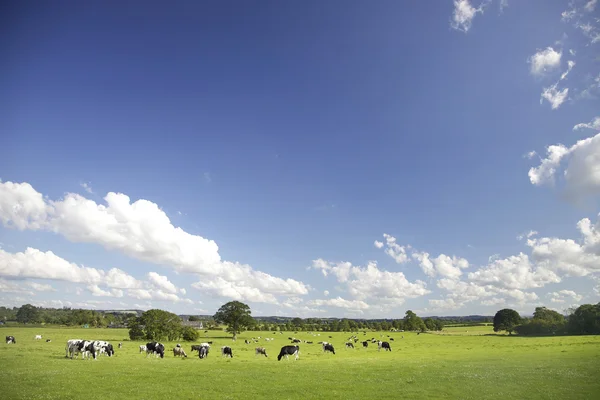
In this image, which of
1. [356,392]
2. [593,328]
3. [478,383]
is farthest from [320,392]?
[593,328]

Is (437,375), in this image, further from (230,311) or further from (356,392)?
(230,311)

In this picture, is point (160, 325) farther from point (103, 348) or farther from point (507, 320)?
point (507, 320)

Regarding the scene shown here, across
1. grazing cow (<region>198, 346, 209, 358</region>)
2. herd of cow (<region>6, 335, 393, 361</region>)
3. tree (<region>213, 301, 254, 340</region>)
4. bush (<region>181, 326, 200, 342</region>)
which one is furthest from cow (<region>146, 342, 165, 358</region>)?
tree (<region>213, 301, 254, 340</region>)

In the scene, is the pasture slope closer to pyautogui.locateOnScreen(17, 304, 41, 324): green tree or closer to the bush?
the bush

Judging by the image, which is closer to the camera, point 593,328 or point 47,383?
point 47,383

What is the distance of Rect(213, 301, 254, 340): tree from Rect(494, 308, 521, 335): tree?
91.7m

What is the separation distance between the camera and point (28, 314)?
599ft

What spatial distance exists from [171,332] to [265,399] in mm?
69186

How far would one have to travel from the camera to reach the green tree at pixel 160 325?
78250mm

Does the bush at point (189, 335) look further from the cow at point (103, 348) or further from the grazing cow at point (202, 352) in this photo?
the cow at point (103, 348)

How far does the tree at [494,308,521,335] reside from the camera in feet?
407

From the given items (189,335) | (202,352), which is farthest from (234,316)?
(202,352)

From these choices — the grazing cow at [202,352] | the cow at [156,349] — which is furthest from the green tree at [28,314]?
the grazing cow at [202,352]

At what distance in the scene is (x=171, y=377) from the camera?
25141 mm
